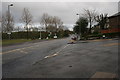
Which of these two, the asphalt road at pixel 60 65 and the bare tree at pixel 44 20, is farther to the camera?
the bare tree at pixel 44 20

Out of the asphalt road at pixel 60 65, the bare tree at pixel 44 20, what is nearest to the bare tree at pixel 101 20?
the bare tree at pixel 44 20

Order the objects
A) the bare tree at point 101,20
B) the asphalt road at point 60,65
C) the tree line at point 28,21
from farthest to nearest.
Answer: the bare tree at point 101,20 → the tree line at point 28,21 → the asphalt road at point 60,65

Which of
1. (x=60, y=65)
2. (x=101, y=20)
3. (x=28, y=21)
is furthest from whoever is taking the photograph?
(x=101, y=20)

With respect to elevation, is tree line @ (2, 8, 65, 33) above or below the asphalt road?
above

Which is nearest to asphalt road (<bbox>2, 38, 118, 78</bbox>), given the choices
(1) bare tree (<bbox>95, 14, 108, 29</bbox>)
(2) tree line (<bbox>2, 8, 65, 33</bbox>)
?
(2) tree line (<bbox>2, 8, 65, 33</bbox>)

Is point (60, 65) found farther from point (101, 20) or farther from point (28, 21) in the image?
point (101, 20)

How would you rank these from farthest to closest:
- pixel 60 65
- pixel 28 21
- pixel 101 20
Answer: pixel 101 20, pixel 28 21, pixel 60 65

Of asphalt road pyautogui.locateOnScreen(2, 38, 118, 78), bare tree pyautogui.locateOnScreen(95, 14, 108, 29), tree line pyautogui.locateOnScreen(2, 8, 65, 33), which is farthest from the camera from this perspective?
bare tree pyautogui.locateOnScreen(95, 14, 108, 29)

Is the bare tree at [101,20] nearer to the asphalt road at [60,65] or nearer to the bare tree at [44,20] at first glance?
the bare tree at [44,20]

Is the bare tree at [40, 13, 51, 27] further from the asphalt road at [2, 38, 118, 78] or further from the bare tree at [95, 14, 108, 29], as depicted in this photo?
the asphalt road at [2, 38, 118, 78]

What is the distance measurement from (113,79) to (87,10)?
202 ft

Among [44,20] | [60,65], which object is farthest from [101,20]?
[60,65]

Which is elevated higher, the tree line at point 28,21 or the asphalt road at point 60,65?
the tree line at point 28,21

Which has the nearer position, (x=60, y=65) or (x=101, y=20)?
(x=60, y=65)
